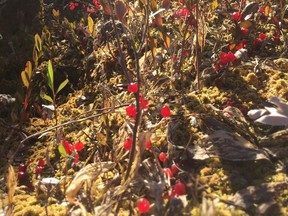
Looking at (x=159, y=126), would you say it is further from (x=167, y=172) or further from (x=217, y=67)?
(x=217, y=67)

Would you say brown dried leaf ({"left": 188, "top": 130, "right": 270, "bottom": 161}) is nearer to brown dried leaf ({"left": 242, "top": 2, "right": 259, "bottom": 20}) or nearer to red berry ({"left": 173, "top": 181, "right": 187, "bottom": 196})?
red berry ({"left": 173, "top": 181, "right": 187, "bottom": 196})

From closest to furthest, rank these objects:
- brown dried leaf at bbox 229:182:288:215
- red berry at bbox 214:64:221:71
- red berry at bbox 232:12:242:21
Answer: brown dried leaf at bbox 229:182:288:215 < red berry at bbox 214:64:221:71 < red berry at bbox 232:12:242:21

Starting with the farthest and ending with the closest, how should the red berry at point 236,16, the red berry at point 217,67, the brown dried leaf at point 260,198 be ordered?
the red berry at point 236,16, the red berry at point 217,67, the brown dried leaf at point 260,198

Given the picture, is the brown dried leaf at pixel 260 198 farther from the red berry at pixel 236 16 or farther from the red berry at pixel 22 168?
the red berry at pixel 236 16

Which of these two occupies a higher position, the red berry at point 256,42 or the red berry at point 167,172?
the red berry at point 256,42

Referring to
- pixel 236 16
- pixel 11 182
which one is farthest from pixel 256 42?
pixel 11 182

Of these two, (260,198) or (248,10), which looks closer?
(260,198)

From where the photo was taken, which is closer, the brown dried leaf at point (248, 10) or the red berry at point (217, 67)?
the red berry at point (217, 67)

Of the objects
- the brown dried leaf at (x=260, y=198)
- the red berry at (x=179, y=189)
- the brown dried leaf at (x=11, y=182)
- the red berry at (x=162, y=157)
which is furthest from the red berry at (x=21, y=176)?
the brown dried leaf at (x=260, y=198)

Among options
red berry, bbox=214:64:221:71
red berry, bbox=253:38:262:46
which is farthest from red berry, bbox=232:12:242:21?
red berry, bbox=214:64:221:71
